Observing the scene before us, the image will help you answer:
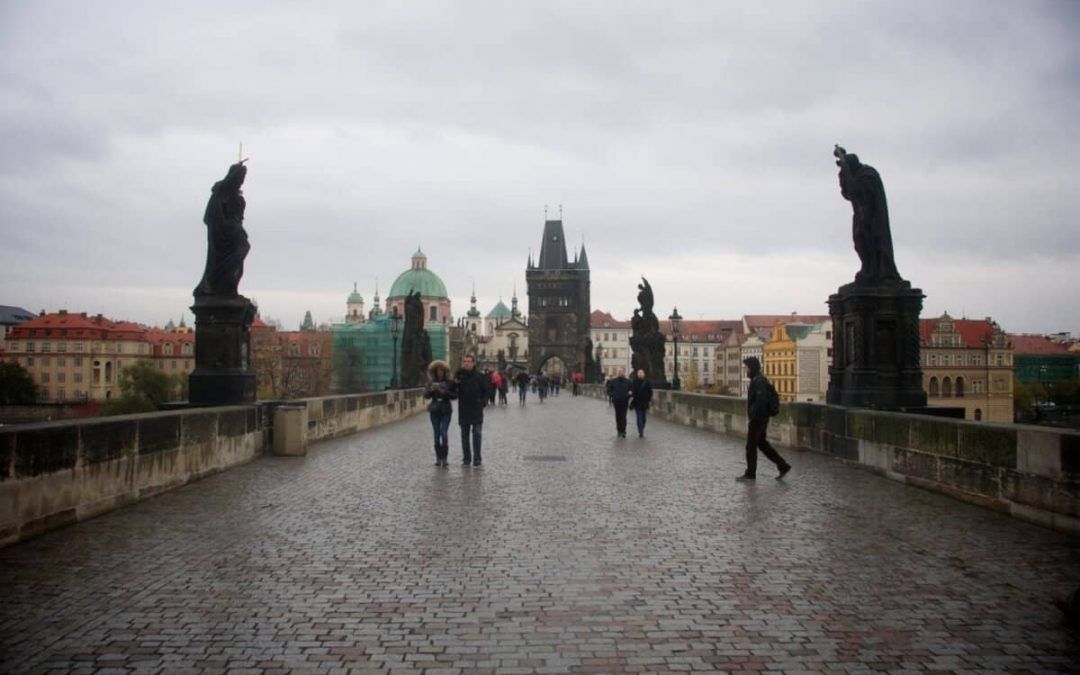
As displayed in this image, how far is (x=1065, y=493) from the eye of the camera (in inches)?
283

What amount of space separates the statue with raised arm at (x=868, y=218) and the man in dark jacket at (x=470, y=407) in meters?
5.76

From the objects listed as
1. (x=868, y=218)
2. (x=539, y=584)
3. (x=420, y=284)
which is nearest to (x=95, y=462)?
(x=539, y=584)

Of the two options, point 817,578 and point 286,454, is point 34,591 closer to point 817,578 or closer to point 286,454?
point 817,578

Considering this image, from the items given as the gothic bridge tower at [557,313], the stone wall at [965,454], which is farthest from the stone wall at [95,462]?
the gothic bridge tower at [557,313]

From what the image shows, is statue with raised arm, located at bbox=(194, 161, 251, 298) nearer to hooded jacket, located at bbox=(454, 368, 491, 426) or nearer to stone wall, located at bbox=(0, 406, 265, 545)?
stone wall, located at bbox=(0, 406, 265, 545)

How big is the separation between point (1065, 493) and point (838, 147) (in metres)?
8.06

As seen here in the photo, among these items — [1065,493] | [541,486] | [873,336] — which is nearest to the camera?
[1065,493]

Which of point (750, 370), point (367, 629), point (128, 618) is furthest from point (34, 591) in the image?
point (750, 370)

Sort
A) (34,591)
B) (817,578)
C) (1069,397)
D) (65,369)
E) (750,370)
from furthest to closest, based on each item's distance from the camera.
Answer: (65,369) < (1069,397) < (750,370) < (817,578) < (34,591)

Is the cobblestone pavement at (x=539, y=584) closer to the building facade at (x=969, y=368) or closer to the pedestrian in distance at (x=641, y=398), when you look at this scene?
the pedestrian in distance at (x=641, y=398)

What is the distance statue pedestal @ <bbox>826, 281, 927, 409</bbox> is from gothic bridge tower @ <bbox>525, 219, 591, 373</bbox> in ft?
411

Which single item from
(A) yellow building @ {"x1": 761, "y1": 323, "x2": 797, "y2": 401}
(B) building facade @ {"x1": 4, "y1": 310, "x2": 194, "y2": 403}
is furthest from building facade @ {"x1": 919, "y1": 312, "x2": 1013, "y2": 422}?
(B) building facade @ {"x1": 4, "y1": 310, "x2": 194, "y2": 403}

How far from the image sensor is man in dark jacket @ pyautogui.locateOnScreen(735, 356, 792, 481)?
35.9 feet

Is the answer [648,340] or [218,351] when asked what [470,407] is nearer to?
[218,351]
